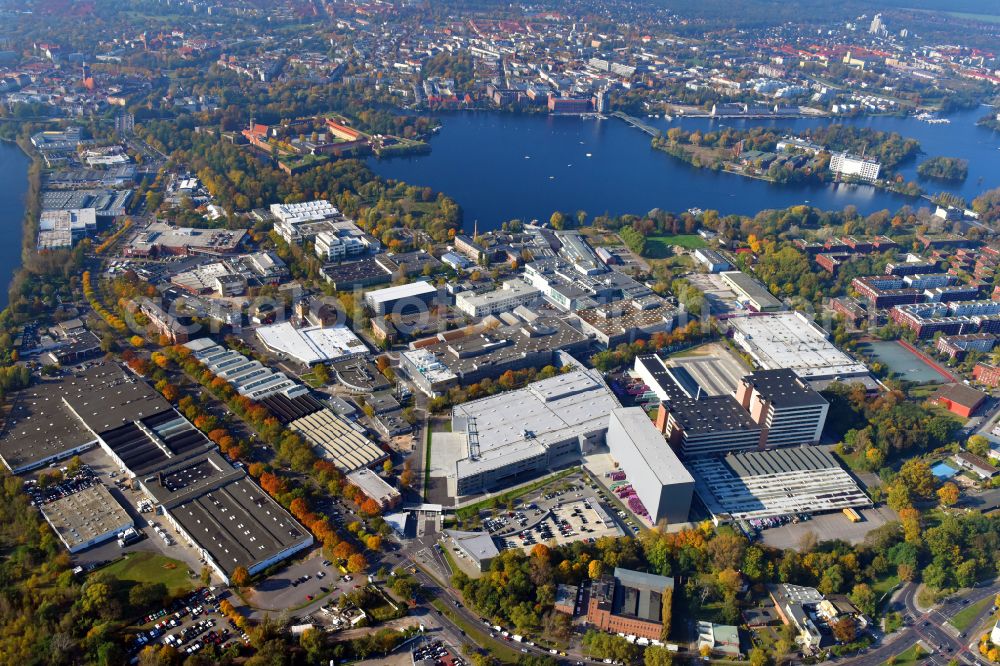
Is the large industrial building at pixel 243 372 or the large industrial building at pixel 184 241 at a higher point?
the large industrial building at pixel 184 241

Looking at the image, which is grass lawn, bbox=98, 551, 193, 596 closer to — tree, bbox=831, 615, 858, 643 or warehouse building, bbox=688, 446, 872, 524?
warehouse building, bbox=688, 446, 872, 524

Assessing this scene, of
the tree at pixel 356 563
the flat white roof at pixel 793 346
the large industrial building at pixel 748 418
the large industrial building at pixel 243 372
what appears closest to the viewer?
the tree at pixel 356 563

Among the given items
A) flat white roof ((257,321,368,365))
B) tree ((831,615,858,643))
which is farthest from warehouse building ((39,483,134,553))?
tree ((831,615,858,643))

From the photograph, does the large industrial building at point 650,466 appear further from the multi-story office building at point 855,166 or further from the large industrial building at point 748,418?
the multi-story office building at point 855,166

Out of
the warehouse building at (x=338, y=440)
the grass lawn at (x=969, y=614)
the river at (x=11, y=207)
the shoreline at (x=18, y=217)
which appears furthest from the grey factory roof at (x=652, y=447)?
the river at (x=11, y=207)

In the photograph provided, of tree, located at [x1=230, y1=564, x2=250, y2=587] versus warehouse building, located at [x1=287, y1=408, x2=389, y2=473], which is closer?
tree, located at [x1=230, y1=564, x2=250, y2=587]

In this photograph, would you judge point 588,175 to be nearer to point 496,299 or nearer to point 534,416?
point 496,299

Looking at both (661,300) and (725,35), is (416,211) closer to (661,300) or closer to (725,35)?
(661,300)
